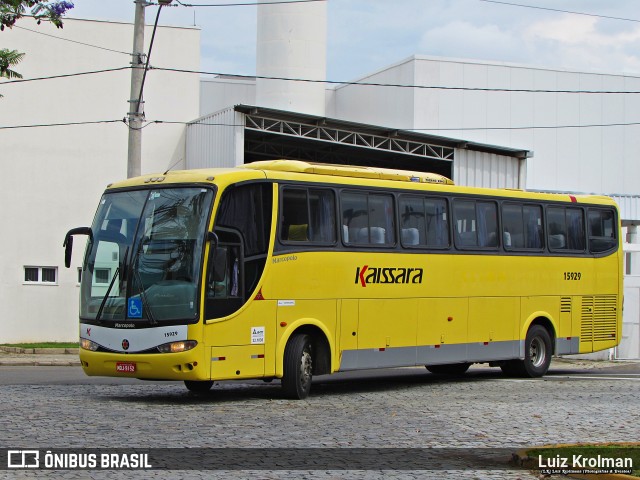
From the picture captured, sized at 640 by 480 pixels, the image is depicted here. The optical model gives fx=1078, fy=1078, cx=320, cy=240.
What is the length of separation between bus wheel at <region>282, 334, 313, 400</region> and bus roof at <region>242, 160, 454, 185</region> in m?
2.67

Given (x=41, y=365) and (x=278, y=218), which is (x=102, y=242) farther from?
(x=41, y=365)

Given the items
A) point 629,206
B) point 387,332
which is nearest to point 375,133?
point 629,206

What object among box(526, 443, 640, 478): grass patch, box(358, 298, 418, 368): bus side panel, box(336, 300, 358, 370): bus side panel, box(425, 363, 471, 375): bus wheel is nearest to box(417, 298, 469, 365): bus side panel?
box(358, 298, 418, 368): bus side panel

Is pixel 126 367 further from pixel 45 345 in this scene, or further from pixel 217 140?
pixel 217 140

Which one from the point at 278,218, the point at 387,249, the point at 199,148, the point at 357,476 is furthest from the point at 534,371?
the point at 199,148

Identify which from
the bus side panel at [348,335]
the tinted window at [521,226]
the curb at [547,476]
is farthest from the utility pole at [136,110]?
the curb at [547,476]

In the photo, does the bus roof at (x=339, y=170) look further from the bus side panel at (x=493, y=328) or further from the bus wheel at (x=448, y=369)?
the bus wheel at (x=448, y=369)

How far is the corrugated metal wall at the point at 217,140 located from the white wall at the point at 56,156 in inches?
45.3

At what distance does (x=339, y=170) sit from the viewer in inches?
698

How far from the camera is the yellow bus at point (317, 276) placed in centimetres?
1523

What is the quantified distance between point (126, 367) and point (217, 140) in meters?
19.1

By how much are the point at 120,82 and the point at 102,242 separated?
2056cm

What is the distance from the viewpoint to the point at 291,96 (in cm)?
4850

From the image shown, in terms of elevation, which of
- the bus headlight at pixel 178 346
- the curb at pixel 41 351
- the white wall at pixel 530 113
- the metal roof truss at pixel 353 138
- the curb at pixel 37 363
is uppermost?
the white wall at pixel 530 113
